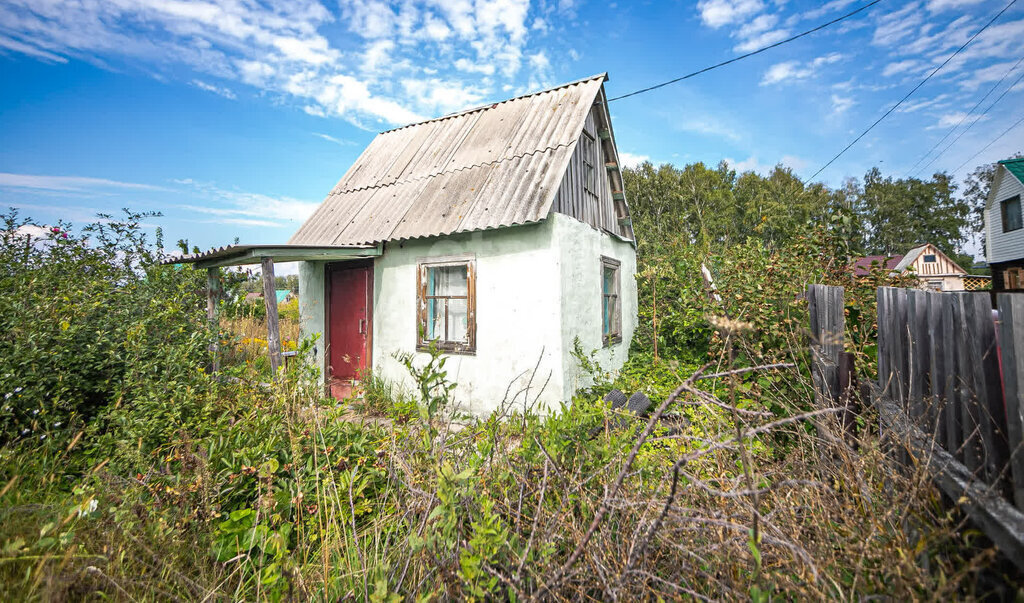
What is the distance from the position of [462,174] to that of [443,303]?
88.4 inches

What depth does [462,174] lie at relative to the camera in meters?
6.70

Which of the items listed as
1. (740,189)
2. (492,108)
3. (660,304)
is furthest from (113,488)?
(740,189)

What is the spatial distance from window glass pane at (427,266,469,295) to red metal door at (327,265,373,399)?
1.31 meters

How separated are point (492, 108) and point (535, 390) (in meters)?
5.84

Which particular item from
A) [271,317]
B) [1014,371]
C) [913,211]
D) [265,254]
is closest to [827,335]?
[1014,371]

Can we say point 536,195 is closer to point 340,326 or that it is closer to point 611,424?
point 611,424

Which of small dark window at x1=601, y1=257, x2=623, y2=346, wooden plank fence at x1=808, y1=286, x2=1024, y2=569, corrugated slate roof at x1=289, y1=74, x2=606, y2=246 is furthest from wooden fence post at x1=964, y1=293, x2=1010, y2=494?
small dark window at x1=601, y1=257, x2=623, y2=346

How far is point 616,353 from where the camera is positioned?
7430mm

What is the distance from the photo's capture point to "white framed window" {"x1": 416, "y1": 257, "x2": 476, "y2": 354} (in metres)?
6.06

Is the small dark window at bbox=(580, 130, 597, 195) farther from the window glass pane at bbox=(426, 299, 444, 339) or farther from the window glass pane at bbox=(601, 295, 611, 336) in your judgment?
the window glass pane at bbox=(426, 299, 444, 339)

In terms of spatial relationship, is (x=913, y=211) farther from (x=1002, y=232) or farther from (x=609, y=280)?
(x=609, y=280)

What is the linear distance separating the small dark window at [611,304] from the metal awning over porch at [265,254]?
13.3ft

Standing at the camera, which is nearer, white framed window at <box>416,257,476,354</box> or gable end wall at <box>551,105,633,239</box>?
gable end wall at <box>551,105,633,239</box>

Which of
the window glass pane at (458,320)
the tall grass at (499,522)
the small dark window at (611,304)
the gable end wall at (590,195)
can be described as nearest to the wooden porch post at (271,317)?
the tall grass at (499,522)
